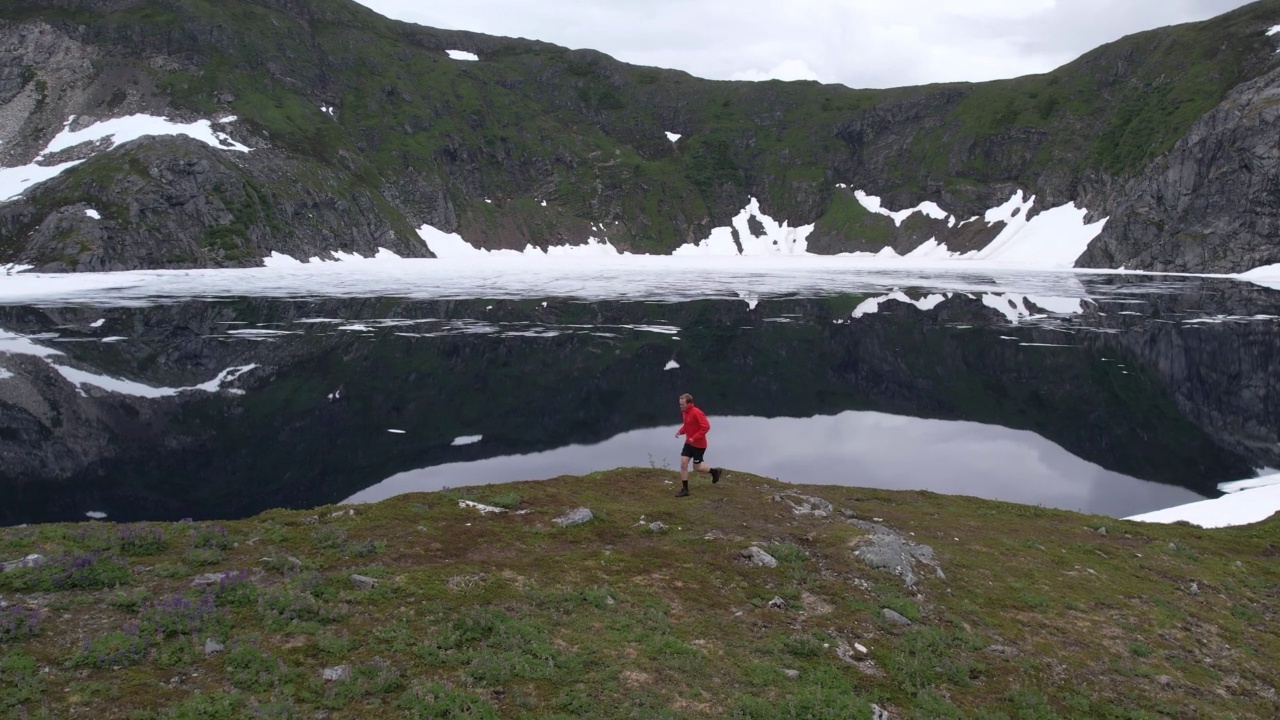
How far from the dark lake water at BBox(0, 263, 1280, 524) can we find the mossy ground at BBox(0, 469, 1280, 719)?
1171 cm

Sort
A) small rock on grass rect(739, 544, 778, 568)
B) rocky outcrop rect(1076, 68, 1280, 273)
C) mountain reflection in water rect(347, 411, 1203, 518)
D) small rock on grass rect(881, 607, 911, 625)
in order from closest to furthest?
1. small rock on grass rect(881, 607, 911, 625)
2. small rock on grass rect(739, 544, 778, 568)
3. mountain reflection in water rect(347, 411, 1203, 518)
4. rocky outcrop rect(1076, 68, 1280, 273)

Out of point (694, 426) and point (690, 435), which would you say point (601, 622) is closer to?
point (694, 426)

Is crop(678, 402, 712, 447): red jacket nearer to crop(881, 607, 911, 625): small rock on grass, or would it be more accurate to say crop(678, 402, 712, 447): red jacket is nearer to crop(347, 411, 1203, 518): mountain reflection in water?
crop(347, 411, 1203, 518): mountain reflection in water

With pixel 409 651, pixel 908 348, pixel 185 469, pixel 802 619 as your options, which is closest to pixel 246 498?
pixel 185 469

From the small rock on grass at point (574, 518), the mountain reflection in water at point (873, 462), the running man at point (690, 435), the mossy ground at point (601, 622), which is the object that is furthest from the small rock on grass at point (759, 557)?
the mountain reflection in water at point (873, 462)

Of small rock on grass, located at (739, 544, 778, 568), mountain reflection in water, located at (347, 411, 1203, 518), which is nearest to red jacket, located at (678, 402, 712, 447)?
mountain reflection in water, located at (347, 411, 1203, 518)

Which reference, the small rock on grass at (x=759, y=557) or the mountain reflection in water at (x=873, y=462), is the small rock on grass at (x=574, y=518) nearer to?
the small rock on grass at (x=759, y=557)

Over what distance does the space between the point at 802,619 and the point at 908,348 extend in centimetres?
5280

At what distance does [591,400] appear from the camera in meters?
44.7

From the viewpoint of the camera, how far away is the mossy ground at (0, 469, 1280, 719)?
1044 centimetres

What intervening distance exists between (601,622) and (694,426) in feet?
29.3

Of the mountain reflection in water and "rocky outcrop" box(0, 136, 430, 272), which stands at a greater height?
"rocky outcrop" box(0, 136, 430, 272)

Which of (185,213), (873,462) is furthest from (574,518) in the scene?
(185,213)

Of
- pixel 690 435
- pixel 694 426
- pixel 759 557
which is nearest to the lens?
pixel 759 557
